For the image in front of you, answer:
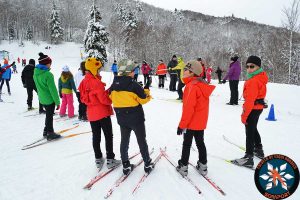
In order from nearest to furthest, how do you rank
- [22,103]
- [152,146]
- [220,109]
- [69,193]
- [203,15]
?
[69,193] → [152,146] → [220,109] → [22,103] → [203,15]

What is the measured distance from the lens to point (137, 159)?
4.88m

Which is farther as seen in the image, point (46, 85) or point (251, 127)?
point (46, 85)

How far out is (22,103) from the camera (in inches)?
457

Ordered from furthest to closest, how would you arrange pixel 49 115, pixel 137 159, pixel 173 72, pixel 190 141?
pixel 173 72 → pixel 49 115 → pixel 137 159 → pixel 190 141

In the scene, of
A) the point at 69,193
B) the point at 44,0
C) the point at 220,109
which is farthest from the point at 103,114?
the point at 44,0

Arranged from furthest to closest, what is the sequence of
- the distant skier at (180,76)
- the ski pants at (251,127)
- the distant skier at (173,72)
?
1. the distant skier at (173,72)
2. the distant skier at (180,76)
3. the ski pants at (251,127)

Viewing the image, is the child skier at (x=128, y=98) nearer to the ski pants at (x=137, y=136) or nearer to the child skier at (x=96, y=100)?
the ski pants at (x=137, y=136)

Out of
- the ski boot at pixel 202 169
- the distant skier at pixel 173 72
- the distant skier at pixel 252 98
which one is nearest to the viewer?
the ski boot at pixel 202 169

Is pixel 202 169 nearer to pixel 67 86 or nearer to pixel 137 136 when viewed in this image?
pixel 137 136

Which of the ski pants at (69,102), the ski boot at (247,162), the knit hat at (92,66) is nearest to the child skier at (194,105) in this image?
the ski boot at (247,162)

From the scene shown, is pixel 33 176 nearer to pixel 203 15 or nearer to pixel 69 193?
pixel 69 193

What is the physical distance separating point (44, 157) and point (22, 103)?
758cm

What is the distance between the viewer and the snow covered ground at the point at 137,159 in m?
3.78

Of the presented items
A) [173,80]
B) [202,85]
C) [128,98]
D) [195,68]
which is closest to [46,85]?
[128,98]
